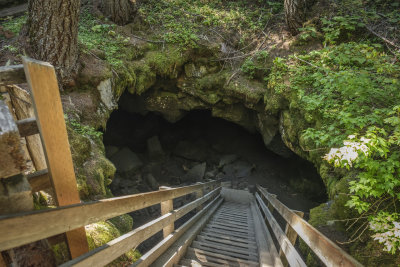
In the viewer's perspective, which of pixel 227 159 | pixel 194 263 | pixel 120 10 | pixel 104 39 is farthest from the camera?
pixel 227 159

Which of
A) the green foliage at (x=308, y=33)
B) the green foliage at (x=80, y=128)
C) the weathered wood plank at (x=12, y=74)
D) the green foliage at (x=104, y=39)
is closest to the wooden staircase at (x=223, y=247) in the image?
the weathered wood plank at (x=12, y=74)

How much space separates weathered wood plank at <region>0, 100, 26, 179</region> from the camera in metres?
0.88

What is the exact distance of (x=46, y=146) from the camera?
1.23 metres

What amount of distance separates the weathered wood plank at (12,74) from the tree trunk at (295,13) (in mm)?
8469

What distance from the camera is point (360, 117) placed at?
11.5 feet

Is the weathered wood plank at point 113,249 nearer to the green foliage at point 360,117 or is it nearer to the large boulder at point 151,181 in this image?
the green foliage at point 360,117

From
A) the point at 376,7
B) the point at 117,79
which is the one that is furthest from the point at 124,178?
the point at 376,7

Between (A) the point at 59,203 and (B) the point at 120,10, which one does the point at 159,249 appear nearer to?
(A) the point at 59,203

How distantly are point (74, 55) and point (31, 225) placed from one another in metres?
4.84

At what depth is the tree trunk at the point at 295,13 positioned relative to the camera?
288 inches

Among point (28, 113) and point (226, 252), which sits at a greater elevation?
point (28, 113)

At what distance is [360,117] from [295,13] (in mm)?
5585

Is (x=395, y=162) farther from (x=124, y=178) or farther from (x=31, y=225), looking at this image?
(x=124, y=178)

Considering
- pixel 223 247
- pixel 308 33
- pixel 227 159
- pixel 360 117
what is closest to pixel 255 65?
pixel 308 33
